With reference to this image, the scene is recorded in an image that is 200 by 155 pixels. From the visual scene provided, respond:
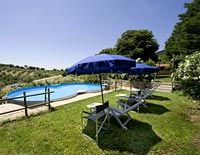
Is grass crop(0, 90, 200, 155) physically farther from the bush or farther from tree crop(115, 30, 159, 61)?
tree crop(115, 30, 159, 61)

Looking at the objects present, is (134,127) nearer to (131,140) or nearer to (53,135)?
(131,140)

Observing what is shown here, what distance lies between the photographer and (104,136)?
13.7ft

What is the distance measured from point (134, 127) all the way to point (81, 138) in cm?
197

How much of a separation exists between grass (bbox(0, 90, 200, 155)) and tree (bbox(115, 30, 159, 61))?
2276 centimetres

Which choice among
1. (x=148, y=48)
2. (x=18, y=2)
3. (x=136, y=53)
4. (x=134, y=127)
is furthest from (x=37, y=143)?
(x=148, y=48)

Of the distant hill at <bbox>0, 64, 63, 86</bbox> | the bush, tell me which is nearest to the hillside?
the distant hill at <bbox>0, 64, 63, 86</bbox>

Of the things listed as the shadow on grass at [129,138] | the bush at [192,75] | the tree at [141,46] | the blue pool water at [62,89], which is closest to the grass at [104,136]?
the shadow on grass at [129,138]

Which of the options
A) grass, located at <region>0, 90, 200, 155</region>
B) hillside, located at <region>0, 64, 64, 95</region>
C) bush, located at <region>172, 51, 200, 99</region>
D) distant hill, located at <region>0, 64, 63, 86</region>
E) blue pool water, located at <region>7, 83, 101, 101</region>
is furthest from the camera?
distant hill, located at <region>0, 64, 63, 86</region>

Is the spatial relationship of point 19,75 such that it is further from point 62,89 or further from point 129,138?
point 129,138

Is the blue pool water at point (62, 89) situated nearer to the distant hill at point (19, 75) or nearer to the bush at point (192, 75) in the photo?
the bush at point (192, 75)

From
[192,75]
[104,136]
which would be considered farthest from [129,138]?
[192,75]

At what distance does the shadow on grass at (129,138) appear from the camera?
11.7 ft

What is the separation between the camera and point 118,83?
634 inches

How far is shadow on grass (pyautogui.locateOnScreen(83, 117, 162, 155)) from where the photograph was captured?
3.57 meters
